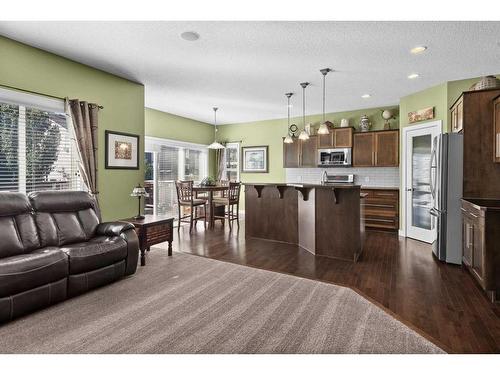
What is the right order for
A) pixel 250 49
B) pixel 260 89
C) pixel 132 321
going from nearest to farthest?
pixel 132 321, pixel 250 49, pixel 260 89

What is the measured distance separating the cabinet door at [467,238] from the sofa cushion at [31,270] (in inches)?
167

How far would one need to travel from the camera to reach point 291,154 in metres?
7.36

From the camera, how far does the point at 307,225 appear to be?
4531 millimetres

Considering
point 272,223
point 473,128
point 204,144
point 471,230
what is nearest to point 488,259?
point 471,230

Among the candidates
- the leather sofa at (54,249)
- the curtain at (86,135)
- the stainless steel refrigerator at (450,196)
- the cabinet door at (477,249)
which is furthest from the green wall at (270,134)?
the leather sofa at (54,249)

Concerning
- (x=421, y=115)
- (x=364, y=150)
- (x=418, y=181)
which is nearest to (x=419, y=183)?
(x=418, y=181)

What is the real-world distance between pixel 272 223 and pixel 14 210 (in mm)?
3633

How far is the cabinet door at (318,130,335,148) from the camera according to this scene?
6.78 metres

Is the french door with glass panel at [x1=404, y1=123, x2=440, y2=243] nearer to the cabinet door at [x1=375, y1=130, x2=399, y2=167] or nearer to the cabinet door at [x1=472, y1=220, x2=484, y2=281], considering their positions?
the cabinet door at [x1=375, y1=130, x2=399, y2=167]

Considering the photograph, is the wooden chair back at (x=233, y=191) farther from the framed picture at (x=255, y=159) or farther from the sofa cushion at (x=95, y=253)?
the sofa cushion at (x=95, y=253)

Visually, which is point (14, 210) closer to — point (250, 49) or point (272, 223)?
point (250, 49)

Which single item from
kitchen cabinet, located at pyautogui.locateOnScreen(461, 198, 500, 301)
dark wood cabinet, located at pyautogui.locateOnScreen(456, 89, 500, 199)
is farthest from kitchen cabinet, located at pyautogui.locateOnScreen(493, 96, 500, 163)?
kitchen cabinet, located at pyautogui.locateOnScreen(461, 198, 500, 301)

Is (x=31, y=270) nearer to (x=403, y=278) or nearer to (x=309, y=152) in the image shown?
(x=403, y=278)

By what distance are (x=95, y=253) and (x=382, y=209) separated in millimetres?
5337
